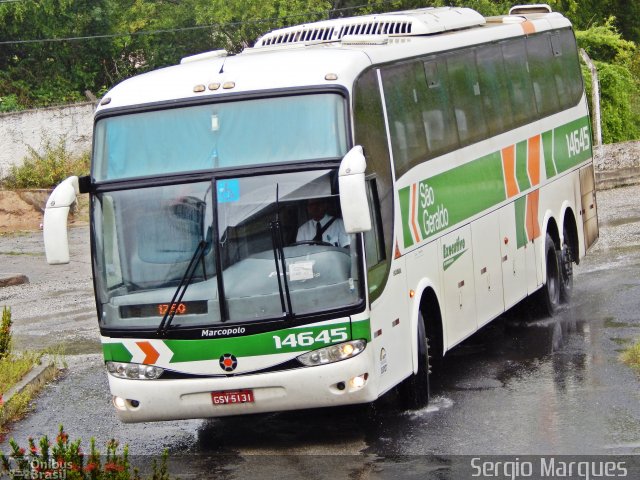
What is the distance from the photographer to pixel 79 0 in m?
39.7

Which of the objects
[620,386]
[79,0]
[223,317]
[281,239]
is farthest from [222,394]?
[79,0]

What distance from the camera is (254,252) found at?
1007 cm

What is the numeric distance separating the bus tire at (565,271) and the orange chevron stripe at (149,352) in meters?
7.64

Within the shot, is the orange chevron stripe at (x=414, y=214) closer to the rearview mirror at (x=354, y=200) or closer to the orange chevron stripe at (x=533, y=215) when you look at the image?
the rearview mirror at (x=354, y=200)

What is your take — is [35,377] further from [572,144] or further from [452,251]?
[572,144]

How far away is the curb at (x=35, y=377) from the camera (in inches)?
530

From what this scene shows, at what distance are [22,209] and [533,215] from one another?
20.5 meters

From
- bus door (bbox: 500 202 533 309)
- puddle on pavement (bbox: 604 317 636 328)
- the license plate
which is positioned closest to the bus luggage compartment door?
puddle on pavement (bbox: 604 317 636 328)

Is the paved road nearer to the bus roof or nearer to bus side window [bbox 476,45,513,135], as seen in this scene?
bus side window [bbox 476,45,513,135]

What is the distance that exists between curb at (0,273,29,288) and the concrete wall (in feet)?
36.5

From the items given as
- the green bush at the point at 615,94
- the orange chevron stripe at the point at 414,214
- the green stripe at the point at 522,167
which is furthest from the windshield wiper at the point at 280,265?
the green bush at the point at 615,94

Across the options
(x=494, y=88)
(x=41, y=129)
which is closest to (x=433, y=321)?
(x=494, y=88)

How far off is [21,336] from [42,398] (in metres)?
4.27

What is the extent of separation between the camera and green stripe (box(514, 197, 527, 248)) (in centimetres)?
1491
